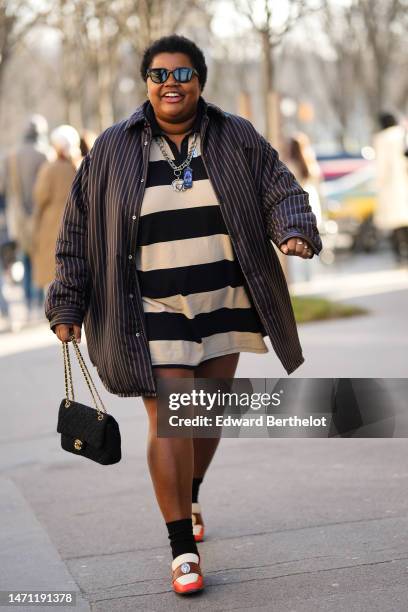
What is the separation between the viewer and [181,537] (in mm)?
4531

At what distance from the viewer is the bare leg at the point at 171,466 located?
4.53 meters

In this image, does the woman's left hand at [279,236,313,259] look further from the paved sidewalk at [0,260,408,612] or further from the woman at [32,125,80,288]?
the woman at [32,125,80,288]

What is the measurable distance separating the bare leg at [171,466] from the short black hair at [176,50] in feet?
3.40

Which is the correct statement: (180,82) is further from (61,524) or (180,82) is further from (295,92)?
(295,92)

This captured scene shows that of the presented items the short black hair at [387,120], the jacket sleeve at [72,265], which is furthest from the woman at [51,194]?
the jacket sleeve at [72,265]

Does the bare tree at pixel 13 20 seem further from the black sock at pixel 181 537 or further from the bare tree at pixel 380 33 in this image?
the black sock at pixel 181 537

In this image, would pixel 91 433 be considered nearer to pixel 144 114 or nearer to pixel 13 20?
pixel 144 114

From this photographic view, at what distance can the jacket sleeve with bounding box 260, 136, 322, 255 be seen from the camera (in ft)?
14.7

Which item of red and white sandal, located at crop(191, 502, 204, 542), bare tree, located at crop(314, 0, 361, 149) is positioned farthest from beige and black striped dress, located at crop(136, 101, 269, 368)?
bare tree, located at crop(314, 0, 361, 149)

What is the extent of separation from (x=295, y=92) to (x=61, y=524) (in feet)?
164

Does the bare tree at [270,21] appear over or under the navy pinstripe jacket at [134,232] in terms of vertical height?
over

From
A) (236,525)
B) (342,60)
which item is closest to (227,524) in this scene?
(236,525)

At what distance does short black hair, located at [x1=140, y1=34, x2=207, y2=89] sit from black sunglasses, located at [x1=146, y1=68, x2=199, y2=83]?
0.23 feet

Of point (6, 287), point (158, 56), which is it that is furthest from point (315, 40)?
point (158, 56)
